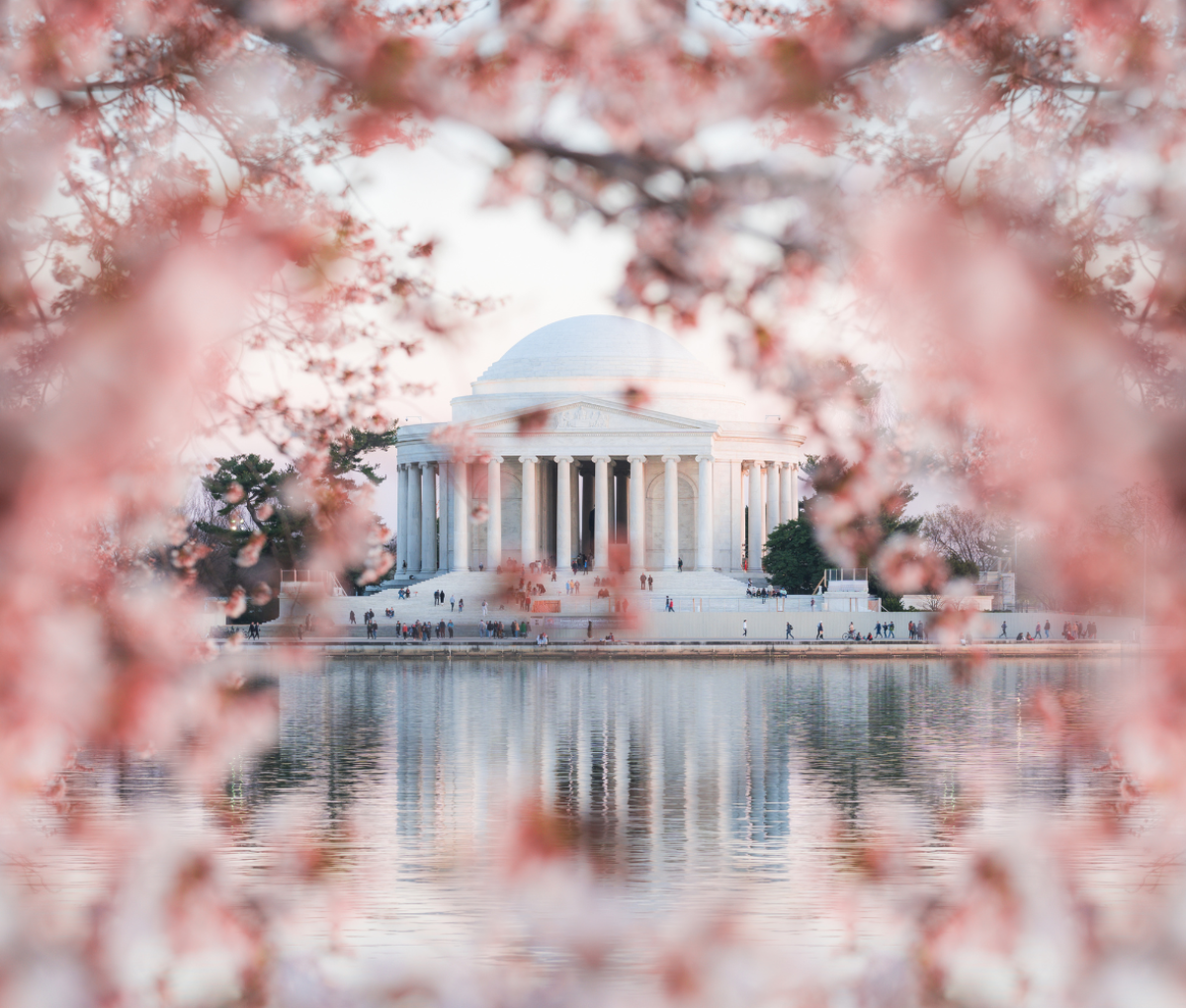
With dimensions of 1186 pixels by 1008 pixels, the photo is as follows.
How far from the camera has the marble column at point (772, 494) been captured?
108000mm

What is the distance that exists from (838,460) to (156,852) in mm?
12871

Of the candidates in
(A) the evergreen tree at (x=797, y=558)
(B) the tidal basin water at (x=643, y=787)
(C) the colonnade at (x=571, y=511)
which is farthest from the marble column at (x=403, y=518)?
(B) the tidal basin water at (x=643, y=787)

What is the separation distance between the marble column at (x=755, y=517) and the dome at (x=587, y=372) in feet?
14.4

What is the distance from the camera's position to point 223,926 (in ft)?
41.6

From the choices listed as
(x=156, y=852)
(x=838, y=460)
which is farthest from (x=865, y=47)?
(x=156, y=852)

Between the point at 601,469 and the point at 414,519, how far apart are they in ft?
53.5

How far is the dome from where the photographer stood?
341ft

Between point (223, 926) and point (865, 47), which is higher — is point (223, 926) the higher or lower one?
the lower one

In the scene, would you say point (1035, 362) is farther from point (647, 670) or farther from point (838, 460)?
point (647, 670)

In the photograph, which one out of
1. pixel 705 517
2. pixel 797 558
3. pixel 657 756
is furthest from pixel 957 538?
pixel 657 756

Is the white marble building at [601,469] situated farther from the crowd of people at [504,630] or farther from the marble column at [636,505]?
the crowd of people at [504,630]

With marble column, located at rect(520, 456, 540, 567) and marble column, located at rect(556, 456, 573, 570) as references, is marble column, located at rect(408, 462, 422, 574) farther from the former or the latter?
marble column, located at rect(556, 456, 573, 570)

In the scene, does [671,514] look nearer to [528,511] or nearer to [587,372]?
[528,511]

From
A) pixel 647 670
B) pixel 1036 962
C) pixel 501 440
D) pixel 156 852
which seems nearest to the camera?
pixel 1036 962
